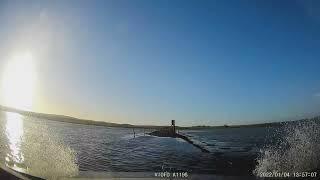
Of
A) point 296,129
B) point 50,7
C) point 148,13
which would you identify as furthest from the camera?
point 50,7

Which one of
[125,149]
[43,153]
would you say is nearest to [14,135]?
[43,153]

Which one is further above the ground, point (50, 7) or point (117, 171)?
point (50, 7)

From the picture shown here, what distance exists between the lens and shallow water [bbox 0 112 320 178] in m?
5.24

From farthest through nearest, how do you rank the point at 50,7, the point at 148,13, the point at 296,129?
1. the point at 50,7
2. the point at 148,13
3. the point at 296,129

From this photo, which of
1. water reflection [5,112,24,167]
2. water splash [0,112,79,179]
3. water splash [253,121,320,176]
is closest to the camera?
water splash [253,121,320,176]

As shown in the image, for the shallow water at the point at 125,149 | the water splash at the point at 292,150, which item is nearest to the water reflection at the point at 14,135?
the shallow water at the point at 125,149


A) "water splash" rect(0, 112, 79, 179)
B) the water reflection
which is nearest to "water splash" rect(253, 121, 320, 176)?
"water splash" rect(0, 112, 79, 179)

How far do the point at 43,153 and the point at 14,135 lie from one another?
44 centimetres

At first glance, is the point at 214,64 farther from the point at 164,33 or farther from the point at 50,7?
the point at 50,7

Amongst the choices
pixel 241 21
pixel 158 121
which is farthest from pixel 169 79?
pixel 241 21

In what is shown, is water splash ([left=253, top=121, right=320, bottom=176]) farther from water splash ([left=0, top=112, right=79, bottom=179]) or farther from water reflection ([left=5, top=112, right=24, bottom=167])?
water reflection ([left=5, top=112, right=24, bottom=167])

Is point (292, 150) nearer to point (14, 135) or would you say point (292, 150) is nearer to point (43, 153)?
point (43, 153)

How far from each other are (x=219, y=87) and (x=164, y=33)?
0.75 meters

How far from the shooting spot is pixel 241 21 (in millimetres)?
5145
